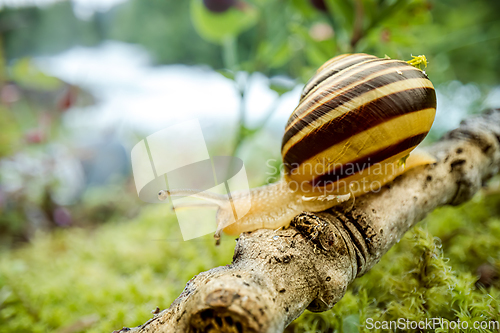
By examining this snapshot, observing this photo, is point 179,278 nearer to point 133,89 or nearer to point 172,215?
point 172,215

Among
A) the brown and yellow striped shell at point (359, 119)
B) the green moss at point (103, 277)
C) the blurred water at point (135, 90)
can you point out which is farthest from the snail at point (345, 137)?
the blurred water at point (135, 90)

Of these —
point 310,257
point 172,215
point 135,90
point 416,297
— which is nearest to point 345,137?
point 310,257

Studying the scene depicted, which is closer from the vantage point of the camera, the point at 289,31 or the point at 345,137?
the point at 345,137

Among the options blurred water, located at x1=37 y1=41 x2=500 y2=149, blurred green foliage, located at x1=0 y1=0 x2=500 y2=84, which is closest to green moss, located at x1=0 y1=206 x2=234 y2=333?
blurred green foliage, located at x1=0 y1=0 x2=500 y2=84

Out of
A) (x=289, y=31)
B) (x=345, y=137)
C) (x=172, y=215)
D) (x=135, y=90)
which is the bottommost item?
(x=172, y=215)

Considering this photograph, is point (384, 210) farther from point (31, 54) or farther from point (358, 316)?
point (31, 54)

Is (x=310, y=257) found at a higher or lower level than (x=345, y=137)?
lower

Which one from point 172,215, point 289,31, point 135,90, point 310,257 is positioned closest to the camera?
point 310,257
